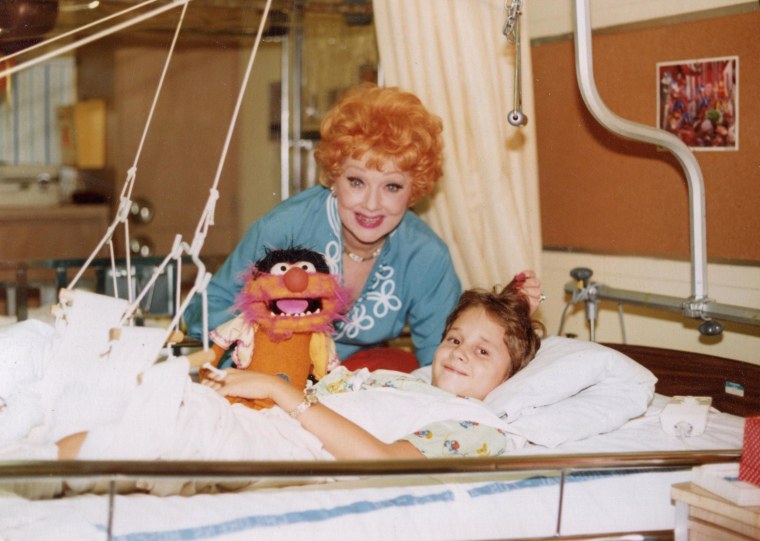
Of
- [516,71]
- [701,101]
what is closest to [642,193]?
[701,101]

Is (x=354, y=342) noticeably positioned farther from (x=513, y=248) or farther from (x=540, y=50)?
(x=540, y=50)

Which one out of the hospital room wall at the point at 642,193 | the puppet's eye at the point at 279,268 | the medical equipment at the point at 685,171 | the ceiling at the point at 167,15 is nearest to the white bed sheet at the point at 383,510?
the puppet's eye at the point at 279,268

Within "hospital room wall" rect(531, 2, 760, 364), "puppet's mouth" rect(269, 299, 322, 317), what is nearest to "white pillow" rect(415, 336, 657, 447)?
"puppet's mouth" rect(269, 299, 322, 317)

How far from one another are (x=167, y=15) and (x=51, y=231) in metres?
1.36

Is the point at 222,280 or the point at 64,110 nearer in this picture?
the point at 222,280

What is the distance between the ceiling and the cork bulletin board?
970 mm

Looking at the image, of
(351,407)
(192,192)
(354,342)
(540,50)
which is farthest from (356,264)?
(192,192)

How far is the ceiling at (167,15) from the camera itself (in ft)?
8.25

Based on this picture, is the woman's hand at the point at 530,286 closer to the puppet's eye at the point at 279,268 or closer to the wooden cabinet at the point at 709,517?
the puppet's eye at the point at 279,268

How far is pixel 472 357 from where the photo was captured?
6.74 ft

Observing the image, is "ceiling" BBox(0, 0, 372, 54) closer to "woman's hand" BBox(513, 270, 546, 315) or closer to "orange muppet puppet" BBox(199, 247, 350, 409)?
"orange muppet puppet" BBox(199, 247, 350, 409)

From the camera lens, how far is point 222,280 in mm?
2555

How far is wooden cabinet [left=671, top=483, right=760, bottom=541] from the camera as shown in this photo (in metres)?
1.51

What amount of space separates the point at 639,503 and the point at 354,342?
1.09m
